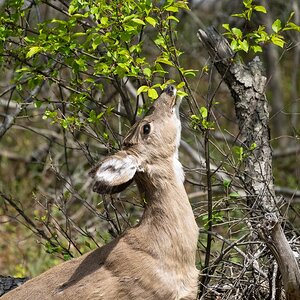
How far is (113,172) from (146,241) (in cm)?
56

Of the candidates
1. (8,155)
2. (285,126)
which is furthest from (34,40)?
(285,126)

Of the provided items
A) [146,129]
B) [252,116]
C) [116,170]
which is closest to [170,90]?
[146,129]

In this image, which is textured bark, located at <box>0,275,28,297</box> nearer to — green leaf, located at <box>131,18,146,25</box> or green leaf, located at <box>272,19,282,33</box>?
green leaf, located at <box>131,18,146,25</box>

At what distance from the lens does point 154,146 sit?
6305 millimetres

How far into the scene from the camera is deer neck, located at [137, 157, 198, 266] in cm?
604

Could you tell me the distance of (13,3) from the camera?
6941 mm

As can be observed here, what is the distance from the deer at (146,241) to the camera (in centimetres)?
586

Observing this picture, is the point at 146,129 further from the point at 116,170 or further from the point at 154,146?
the point at 116,170

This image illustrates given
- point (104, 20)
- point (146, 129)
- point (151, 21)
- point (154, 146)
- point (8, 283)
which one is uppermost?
point (104, 20)

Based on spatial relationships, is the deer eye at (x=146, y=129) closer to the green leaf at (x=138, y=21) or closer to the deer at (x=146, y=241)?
the deer at (x=146, y=241)

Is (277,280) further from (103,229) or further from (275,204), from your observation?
(103,229)

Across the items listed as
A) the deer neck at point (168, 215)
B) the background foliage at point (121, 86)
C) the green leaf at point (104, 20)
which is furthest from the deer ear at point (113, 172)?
the green leaf at point (104, 20)

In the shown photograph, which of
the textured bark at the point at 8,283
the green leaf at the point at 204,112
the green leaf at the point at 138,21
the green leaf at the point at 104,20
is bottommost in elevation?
the textured bark at the point at 8,283

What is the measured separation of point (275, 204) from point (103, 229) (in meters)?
4.55
